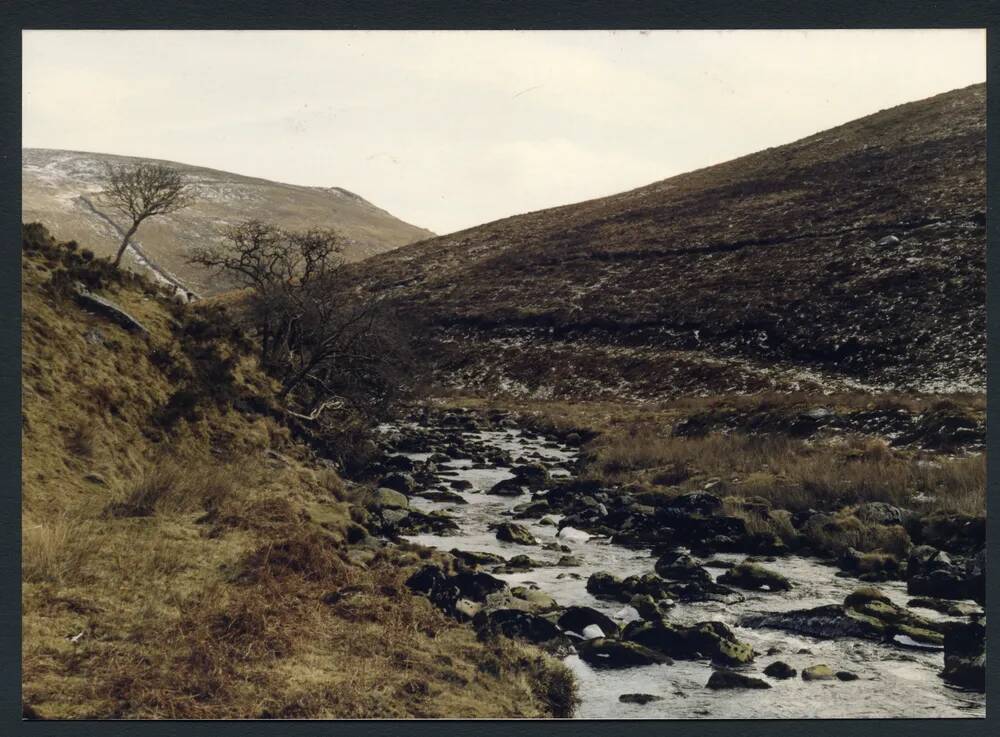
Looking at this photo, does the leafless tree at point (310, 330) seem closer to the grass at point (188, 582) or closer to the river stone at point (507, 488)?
the river stone at point (507, 488)

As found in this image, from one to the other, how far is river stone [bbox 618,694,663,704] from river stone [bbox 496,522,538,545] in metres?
6.01

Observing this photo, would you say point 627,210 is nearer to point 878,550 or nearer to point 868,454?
point 868,454

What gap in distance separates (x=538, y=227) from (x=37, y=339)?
5538 centimetres

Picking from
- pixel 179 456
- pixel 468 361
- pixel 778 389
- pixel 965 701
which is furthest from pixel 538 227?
pixel 965 701

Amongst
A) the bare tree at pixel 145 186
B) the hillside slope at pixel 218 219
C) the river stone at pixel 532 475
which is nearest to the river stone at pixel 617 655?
the river stone at pixel 532 475

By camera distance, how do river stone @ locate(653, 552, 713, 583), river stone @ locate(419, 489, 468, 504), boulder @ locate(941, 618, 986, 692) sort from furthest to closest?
river stone @ locate(419, 489, 468, 504)
river stone @ locate(653, 552, 713, 583)
boulder @ locate(941, 618, 986, 692)

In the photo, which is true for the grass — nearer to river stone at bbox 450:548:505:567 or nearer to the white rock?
river stone at bbox 450:548:505:567

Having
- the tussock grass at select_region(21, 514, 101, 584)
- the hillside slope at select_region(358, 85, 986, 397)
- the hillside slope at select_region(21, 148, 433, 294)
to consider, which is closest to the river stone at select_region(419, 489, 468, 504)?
the tussock grass at select_region(21, 514, 101, 584)

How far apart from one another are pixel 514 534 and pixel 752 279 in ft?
112

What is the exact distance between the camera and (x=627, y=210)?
61.2 meters

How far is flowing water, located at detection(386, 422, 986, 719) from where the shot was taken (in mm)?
7066

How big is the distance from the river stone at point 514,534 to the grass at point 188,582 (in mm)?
2635

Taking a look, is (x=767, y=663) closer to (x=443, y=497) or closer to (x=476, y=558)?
(x=476, y=558)

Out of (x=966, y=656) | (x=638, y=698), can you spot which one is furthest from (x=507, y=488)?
(x=966, y=656)
